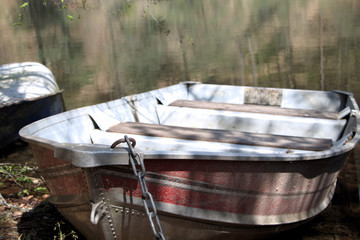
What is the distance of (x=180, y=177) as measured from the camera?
10.8 ft

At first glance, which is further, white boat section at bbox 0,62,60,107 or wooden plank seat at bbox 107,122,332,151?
white boat section at bbox 0,62,60,107

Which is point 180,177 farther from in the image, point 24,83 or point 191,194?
point 24,83

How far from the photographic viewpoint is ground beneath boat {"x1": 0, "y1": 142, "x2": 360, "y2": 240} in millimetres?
4414

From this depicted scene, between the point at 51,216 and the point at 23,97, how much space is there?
4220 millimetres

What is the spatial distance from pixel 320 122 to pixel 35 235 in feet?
12.0

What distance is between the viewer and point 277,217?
388 cm

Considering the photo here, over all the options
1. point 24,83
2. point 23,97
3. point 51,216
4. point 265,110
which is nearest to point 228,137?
point 265,110

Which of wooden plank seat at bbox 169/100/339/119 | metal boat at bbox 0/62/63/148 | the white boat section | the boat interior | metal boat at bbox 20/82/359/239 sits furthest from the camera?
the white boat section

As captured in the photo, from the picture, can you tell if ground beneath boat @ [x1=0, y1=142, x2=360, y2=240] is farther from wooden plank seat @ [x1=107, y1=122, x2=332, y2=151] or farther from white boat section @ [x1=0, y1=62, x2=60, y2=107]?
white boat section @ [x1=0, y1=62, x2=60, y2=107]

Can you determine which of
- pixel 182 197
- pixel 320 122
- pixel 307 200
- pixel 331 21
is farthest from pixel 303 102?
pixel 331 21

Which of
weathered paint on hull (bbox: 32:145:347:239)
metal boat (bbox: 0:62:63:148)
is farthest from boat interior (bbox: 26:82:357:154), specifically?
metal boat (bbox: 0:62:63:148)

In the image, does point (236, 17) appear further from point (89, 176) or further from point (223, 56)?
point (89, 176)

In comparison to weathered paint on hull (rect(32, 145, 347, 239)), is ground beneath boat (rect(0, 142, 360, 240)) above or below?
below

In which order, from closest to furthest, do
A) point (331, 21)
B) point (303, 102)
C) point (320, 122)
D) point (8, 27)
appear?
point (320, 122), point (303, 102), point (331, 21), point (8, 27)
